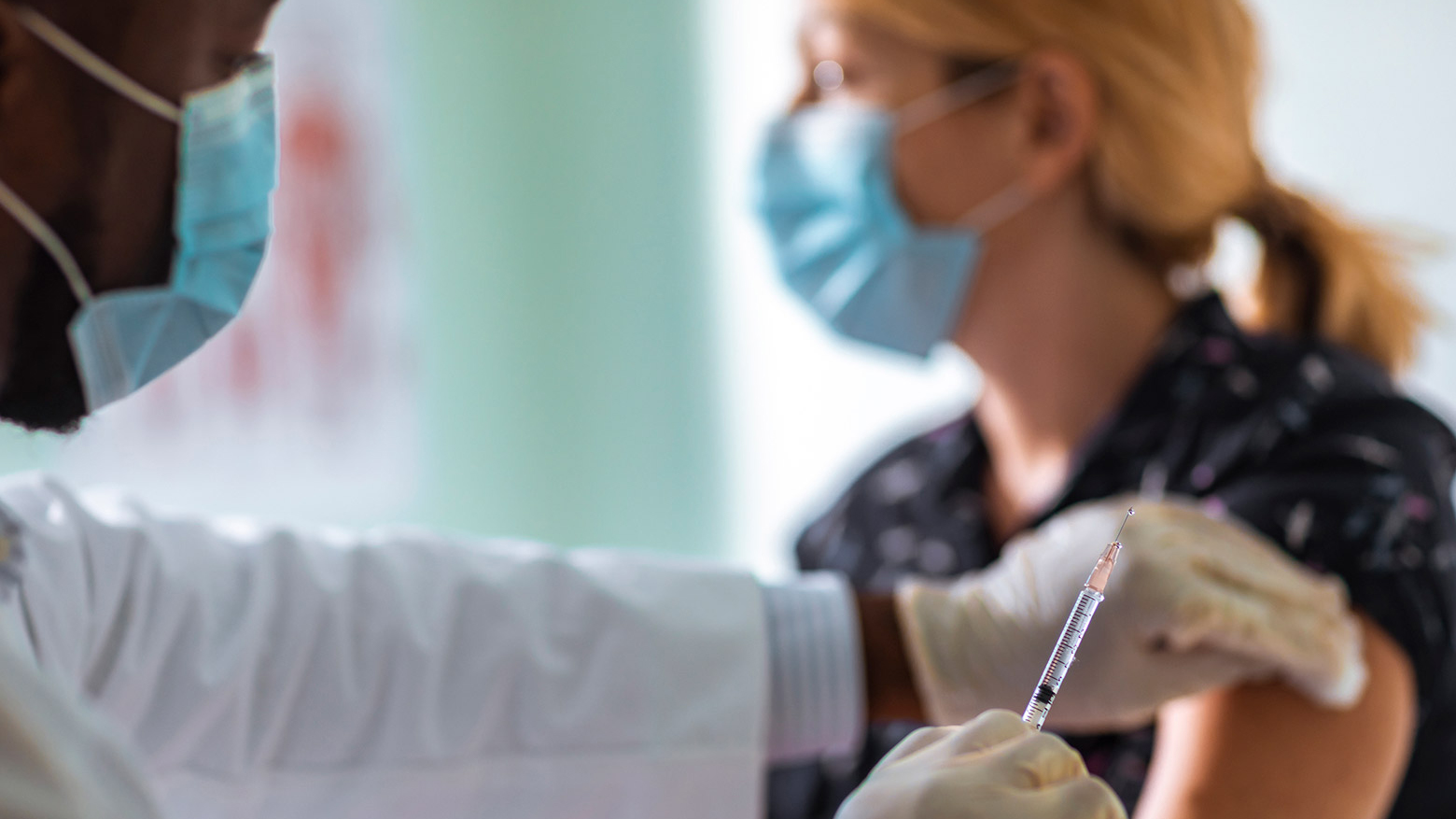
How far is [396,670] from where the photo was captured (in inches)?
37.9

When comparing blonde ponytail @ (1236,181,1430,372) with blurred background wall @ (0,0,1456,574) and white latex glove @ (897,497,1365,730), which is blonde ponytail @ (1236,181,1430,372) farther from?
blurred background wall @ (0,0,1456,574)

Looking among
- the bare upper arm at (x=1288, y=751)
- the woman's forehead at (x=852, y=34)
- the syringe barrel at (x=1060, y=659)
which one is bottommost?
the bare upper arm at (x=1288, y=751)

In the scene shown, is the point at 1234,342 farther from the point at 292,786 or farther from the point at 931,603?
the point at 292,786

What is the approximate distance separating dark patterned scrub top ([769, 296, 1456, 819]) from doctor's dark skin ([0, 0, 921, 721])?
79 cm

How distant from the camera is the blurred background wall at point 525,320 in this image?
2721 mm

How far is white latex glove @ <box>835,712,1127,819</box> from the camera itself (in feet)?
1.71

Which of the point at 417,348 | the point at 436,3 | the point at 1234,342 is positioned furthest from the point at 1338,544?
the point at 436,3

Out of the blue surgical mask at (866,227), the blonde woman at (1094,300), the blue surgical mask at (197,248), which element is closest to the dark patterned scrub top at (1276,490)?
the blonde woman at (1094,300)

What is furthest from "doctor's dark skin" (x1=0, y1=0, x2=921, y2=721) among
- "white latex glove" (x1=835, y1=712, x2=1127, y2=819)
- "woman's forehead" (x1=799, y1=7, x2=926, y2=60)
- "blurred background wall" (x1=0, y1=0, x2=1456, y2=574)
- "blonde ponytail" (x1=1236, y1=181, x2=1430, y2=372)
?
"blurred background wall" (x1=0, y1=0, x2=1456, y2=574)

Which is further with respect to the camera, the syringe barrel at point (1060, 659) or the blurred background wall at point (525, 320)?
the blurred background wall at point (525, 320)

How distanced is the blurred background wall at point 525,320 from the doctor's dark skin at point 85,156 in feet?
5.54

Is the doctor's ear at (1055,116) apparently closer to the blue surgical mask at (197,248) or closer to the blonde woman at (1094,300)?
the blonde woman at (1094,300)

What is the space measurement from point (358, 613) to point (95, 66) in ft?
1.45

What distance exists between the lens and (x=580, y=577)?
1.03 metres
